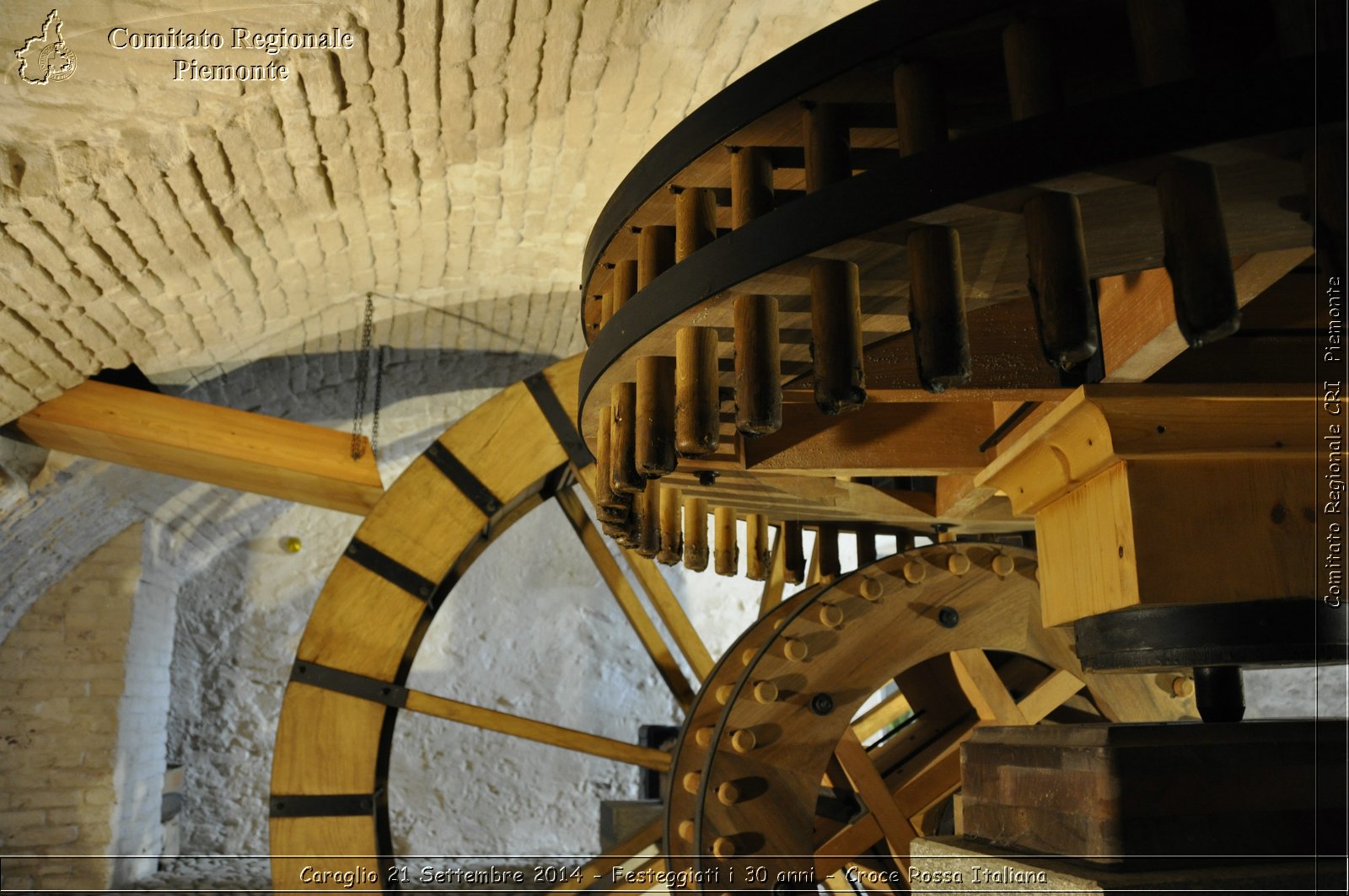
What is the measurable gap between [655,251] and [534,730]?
2.59m

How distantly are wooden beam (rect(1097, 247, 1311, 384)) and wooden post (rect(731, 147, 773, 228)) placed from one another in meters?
0.40

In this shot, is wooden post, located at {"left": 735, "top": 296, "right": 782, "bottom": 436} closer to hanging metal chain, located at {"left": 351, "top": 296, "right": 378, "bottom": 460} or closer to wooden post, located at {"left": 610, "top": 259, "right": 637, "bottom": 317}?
wooden post, located at {"left": 610, "top": 259, "right": 637, "bottom": 317}

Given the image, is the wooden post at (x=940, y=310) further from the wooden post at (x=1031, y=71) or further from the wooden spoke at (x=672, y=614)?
the wooden spoke at (x=672, y=614)

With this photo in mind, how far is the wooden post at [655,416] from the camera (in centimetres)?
111

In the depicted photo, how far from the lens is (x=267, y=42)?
308 cm

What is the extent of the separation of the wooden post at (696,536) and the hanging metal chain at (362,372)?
2.85 metres

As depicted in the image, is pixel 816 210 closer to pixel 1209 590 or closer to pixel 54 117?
pixel 1209 590

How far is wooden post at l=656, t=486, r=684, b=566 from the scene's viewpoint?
6.06 ft

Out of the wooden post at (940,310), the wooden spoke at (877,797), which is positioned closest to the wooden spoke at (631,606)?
the wooden spoke at (877,797)

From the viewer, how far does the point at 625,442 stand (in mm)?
1241

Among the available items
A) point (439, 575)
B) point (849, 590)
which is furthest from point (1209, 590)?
point (439, 575)

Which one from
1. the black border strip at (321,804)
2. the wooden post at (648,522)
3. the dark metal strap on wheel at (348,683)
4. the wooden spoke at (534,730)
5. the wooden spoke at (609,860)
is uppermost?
the wooden post at (648,522)

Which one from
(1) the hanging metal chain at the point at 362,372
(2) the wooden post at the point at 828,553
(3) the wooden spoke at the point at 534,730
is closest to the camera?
(3) the wooden spoke at the point at 534,730

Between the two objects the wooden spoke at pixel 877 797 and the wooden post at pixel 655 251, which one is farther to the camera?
the wooden spoke at pixel 877 797
